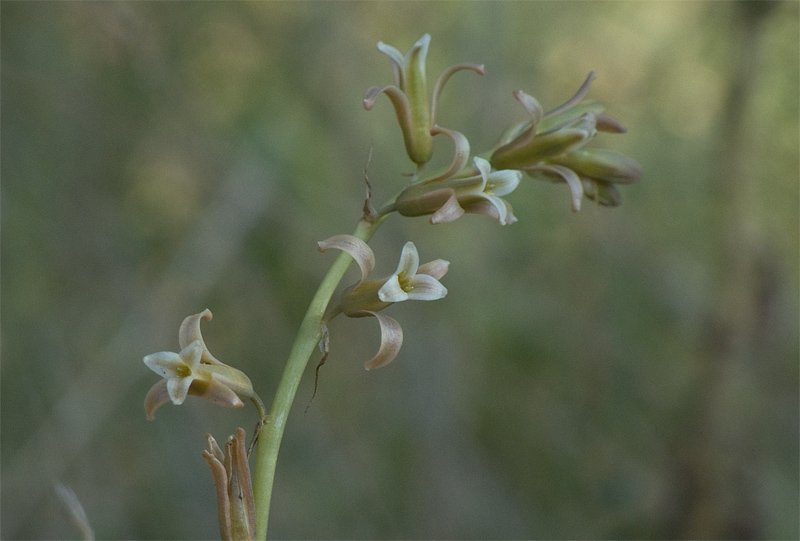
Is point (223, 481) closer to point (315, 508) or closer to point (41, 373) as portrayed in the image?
point (41, 373)

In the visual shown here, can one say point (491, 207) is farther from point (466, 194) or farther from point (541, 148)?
point (541, 148)

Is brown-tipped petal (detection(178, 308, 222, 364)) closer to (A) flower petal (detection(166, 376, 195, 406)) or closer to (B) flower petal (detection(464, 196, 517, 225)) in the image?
(A) flower petal (detection(166, 376, 195, 406))

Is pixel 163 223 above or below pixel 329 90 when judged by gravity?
below

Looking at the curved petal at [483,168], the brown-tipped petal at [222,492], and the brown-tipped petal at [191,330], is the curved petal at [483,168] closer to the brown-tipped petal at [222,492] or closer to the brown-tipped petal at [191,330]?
the brown-tipped petal at [191,330]

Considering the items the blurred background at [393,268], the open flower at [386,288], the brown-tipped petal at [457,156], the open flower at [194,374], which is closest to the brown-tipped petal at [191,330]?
the open flower at [194,374]

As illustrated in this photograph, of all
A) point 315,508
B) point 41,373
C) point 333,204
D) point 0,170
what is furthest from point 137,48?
point 315,508

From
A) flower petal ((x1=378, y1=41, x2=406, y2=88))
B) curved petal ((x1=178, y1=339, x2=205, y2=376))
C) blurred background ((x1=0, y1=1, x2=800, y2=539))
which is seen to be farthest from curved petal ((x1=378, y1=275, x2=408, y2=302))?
blurred background ((x1=0, y1=1, x2=800, y2=539))
